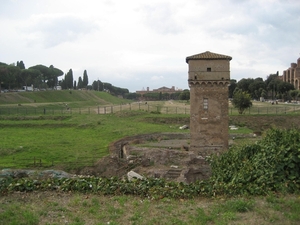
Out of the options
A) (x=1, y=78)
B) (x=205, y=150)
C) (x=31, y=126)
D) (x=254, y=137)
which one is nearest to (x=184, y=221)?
(x=205, y=150)

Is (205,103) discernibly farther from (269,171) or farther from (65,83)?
(65,83)

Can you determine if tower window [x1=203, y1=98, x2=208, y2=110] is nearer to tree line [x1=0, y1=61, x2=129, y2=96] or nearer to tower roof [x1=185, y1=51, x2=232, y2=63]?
tower roof [x1=185, y1=51, x2=232, y2=63]

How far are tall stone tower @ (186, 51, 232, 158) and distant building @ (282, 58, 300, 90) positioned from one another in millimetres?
80017

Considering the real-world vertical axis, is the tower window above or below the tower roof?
below

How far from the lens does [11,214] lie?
7.44 metres

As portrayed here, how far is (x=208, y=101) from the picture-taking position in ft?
71.3

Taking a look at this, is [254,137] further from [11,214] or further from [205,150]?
[11,214]

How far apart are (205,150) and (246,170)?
42.0ft

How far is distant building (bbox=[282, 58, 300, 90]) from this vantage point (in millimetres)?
93000

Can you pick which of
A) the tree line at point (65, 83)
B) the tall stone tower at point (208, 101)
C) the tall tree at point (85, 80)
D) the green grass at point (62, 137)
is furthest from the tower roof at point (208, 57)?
the tall tree at point (85, 80)

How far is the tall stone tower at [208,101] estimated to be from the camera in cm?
2139

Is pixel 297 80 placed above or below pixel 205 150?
above

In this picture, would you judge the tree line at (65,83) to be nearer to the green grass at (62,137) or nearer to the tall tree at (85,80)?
the tall tree at (85,80)

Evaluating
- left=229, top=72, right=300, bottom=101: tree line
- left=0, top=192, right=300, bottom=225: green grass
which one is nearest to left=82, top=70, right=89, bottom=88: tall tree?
left=229, top=72, right=300, bottom=101: tree line
